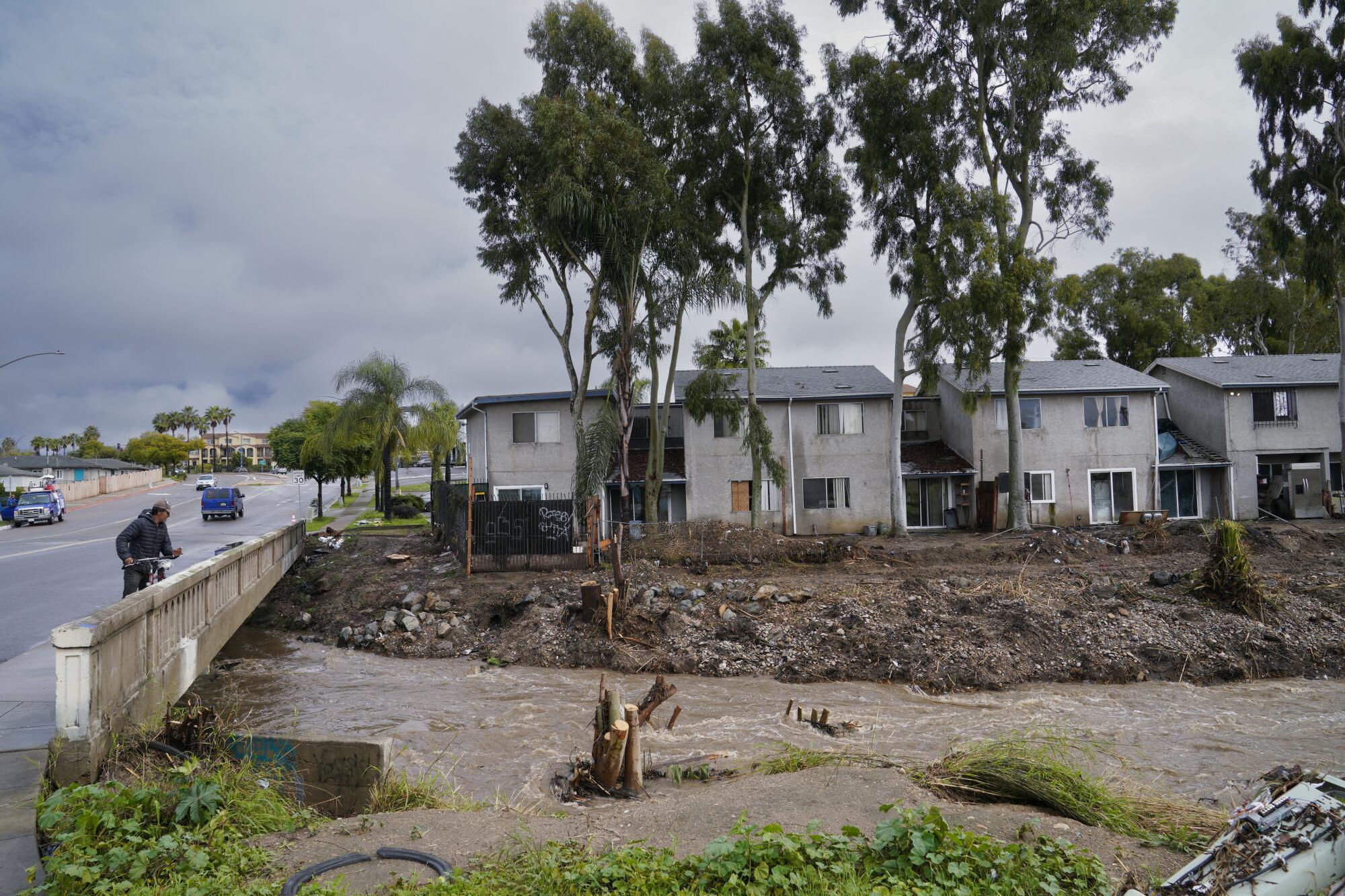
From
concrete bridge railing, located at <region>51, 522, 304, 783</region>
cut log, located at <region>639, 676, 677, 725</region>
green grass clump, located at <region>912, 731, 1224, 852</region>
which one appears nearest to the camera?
concrete bridge railing, located at <region>51, 522, 304, 783</region>

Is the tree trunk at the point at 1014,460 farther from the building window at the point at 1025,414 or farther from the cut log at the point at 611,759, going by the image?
the cut log at the point at 611,759

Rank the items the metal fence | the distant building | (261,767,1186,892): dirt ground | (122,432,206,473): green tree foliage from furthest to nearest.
→ the distant building
(122,432,206,473): green tree foliage
the metal fence
(261,767,1186,892): dirt ground

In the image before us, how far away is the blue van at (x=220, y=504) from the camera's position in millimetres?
38219

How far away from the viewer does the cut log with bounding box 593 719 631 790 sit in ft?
24.9

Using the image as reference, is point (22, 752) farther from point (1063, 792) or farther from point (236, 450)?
point (236, 450)

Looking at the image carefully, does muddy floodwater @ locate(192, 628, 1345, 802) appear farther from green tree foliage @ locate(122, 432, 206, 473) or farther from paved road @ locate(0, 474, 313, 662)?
green tree foliage @ locate(122, 432, 206, 473)

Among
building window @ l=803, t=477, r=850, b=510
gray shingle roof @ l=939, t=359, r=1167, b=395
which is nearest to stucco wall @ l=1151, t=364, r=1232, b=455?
gray shingle roof @ l=939, t=359, r=1167, b=395

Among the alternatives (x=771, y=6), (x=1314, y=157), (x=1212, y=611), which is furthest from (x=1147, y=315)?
(x=1212, y=611)

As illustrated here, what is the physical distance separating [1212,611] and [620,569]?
37.9 feet

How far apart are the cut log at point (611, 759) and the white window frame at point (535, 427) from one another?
22.1 m

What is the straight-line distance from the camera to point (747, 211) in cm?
2816

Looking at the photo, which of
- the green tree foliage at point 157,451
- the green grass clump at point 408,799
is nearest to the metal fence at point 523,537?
the green grass clump at point 408,799

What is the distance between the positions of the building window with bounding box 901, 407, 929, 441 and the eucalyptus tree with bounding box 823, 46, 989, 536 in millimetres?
5475

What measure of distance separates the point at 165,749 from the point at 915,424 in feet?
102
